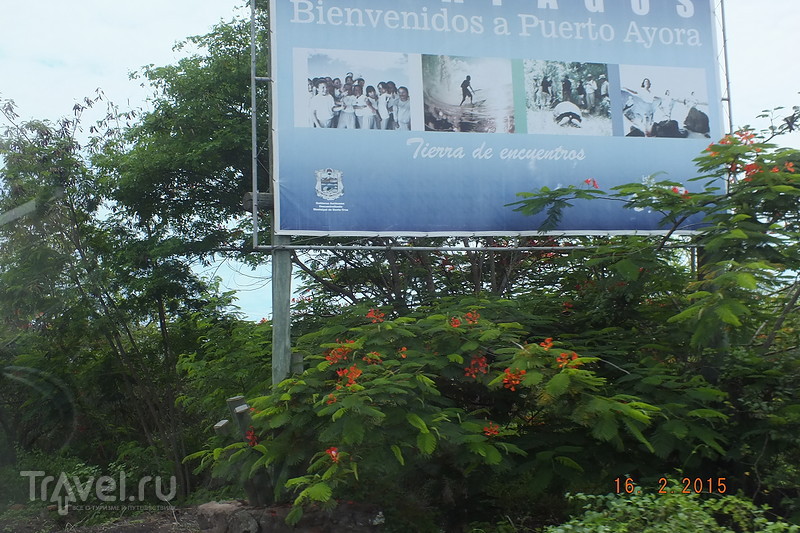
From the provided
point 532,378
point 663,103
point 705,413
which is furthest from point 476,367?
point 663,103

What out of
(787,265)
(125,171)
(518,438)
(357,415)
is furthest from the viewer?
(125,171)

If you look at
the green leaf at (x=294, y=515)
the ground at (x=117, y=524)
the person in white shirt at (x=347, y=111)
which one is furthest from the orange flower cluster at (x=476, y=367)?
the ground at (x=117, y=524)

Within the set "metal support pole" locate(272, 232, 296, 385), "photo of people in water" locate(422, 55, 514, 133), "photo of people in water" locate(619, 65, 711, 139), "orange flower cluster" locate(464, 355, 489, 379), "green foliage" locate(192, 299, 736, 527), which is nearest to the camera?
"green foliage" locate(192, 299, 736, 527)

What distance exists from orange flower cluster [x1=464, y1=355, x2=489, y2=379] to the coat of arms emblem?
2291 mm

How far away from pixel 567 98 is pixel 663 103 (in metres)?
1.19

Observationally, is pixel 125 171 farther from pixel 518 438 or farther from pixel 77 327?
pixel 518 438

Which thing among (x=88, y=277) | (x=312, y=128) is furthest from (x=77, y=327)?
(x=312, y=128)

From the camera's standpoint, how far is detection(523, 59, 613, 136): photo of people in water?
28.1 feet

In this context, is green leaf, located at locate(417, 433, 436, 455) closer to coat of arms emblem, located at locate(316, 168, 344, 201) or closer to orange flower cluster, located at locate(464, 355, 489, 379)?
orange flower cluster, located at locate(464, 355, 489, 379)

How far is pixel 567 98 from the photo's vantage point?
866 centimetres

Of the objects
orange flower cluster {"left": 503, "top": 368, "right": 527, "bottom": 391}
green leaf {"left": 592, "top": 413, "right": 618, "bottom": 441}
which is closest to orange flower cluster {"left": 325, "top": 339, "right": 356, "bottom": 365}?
orange flower cluster {"left": 503, "top": 368, "right": 527, "bottom": 391}

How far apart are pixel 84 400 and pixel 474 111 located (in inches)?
342

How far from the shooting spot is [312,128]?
26.1 ft

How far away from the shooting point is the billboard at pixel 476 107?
7996mm
